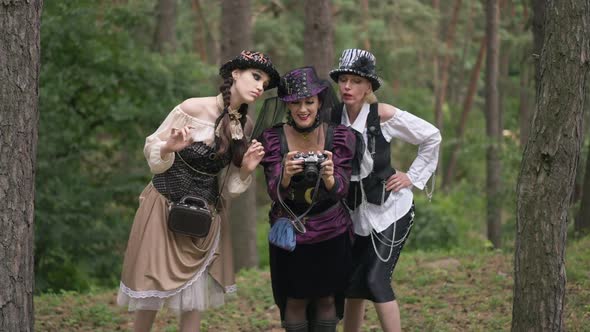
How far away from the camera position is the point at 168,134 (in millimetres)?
5219

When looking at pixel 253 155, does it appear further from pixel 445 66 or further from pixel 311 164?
pixel 445 66

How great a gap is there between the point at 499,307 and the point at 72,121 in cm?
790

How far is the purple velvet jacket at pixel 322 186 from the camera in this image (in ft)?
16.9

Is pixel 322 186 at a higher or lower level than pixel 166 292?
higher

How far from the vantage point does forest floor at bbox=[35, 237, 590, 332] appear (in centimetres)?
719

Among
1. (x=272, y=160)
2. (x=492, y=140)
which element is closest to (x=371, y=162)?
(x=272, y=160)

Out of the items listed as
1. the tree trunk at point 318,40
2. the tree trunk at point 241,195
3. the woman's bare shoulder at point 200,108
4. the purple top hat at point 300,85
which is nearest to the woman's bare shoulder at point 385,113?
the purple top hat at point 300,85

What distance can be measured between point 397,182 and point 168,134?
5.15 feet

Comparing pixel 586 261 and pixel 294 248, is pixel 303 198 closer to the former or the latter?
pixel 294 248

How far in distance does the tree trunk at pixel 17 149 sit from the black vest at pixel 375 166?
6.65 feet

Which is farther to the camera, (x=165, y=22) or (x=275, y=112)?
(x=165, y=22)

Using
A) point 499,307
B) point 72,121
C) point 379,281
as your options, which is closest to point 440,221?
point 72,121

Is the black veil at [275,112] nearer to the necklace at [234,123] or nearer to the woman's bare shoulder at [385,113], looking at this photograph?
the necklace at [234,123]

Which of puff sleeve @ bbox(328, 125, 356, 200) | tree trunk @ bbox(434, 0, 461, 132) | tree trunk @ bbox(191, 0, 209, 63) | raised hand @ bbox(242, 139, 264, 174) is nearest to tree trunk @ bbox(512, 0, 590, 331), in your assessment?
puff sleeve @ bbox(328, 125, 356, 200)
